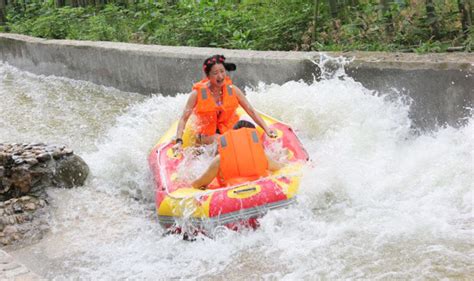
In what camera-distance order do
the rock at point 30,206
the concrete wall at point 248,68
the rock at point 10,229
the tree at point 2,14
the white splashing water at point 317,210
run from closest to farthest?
the white splashing water at point 317,210 → the rock at point 10,229 → the rock at point 30,206 → the concrete wall at point 248,68 → the tree at point 2,14

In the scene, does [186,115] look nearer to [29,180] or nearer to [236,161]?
[236,161]

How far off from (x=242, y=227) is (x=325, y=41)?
158 inches

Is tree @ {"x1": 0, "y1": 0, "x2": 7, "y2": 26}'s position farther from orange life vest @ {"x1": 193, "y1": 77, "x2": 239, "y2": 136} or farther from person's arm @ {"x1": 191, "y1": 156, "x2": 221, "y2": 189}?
person's arm @ {"x1": 191, "y1": 156, "x2": 221, "y2": 189}

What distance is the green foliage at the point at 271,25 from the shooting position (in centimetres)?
757

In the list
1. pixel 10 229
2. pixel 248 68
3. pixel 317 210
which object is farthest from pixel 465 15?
pixel 10 229

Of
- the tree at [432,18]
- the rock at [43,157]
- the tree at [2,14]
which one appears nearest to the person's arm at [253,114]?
the rock at [43,157]

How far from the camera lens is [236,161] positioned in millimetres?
5484

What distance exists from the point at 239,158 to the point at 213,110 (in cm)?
107

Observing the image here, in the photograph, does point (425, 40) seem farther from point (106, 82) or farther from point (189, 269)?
point (106, 82)

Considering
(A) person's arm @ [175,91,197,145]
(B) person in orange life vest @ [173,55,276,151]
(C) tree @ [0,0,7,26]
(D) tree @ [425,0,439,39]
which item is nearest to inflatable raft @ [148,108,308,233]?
(A) person's arm @ [175,91,197,145]

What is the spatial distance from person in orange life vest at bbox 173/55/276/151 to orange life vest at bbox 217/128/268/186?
0.71m

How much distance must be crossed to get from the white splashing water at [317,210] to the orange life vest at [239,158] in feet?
1.35

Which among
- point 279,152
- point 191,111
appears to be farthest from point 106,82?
point 279,152

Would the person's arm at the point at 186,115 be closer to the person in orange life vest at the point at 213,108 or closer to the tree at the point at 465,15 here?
the person in orange life vest at the point at 213,108
